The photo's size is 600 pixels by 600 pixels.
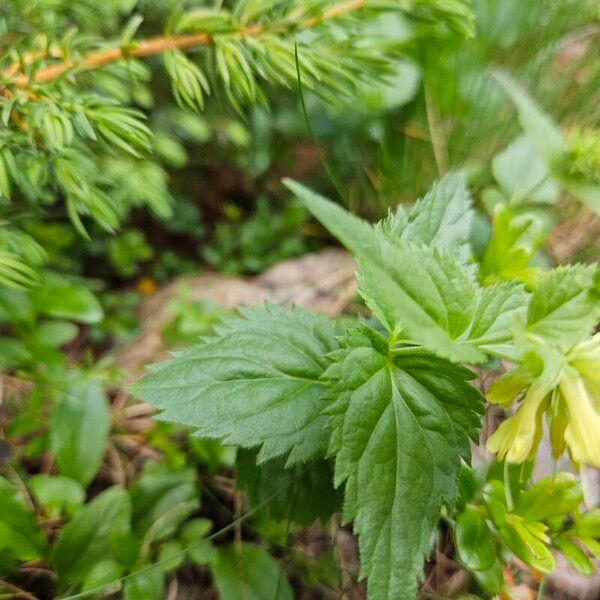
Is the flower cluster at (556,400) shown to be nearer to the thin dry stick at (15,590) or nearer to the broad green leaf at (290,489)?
the broad green leaf at (290,489)

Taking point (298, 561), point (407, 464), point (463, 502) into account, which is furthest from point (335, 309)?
point (407, 464)

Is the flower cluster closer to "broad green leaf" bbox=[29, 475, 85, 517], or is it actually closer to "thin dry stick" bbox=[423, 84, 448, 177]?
"broad green leaf" bbox=[29, 475, 85, 517]

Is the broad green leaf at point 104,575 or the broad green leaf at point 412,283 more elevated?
the broad green leaf at point 412,283

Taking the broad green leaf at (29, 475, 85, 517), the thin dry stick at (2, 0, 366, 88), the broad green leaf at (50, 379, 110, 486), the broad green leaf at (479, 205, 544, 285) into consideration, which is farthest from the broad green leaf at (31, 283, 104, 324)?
the broad green leaf at (479, 205, 544, 285)

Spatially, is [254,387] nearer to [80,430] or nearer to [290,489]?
[290,489]

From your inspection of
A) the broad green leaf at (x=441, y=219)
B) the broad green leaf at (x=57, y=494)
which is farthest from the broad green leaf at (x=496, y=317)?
the broad green leaf at (x=57, y=494)

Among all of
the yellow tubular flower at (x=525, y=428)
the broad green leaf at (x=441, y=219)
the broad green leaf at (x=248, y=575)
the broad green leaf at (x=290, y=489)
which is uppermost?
the broad green leaf at (x=441, y=219)

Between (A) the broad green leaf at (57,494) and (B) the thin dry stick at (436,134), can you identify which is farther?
(B) the thin dry stick at (436,134)
